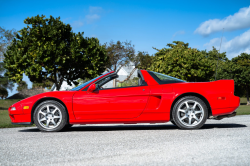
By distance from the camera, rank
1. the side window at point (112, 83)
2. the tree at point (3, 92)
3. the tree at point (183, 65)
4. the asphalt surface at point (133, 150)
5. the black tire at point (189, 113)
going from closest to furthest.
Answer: the asphalt surface at point (133, 150)
the black tire at point (189, 113)
the side window at point (112, 83)
the tree at point (183, 65)
the tree at point (3, 92)

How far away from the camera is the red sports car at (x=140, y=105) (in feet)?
17.0

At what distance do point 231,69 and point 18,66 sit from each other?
107 ft

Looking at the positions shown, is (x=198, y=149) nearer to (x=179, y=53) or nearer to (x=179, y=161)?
(x=179, y=161)

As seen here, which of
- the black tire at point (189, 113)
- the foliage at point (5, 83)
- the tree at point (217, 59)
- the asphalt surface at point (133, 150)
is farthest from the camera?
the foliage at point (5, 83)

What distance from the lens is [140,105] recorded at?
5.20m

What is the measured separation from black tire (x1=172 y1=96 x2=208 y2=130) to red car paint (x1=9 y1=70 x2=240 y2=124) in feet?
0.42

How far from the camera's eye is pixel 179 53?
32.8 meters

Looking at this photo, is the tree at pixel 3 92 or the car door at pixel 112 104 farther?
the tree at pixel 3 92

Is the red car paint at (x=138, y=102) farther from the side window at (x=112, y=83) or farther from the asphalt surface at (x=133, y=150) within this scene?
the asphalt surface at (x=133, y=150)

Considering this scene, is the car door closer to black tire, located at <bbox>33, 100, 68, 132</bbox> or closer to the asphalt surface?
black tire, located at <bbox>33, 100, 68, 132</bbox>

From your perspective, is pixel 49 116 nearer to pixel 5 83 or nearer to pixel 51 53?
pixel 51 53

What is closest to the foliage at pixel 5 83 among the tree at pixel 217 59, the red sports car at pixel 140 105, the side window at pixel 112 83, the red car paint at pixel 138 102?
the tree at pixel 217 59

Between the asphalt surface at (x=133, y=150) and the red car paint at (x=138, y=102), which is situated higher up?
the red car paint at (x=138, y=102)

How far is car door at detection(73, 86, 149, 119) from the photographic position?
5203 millimetres
